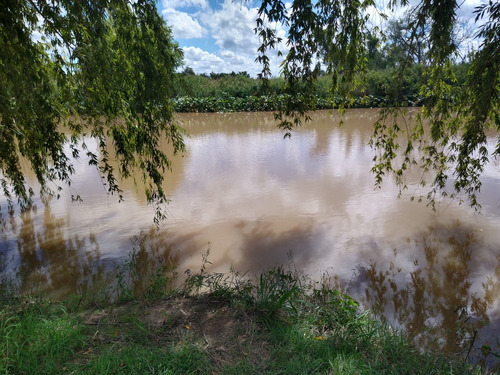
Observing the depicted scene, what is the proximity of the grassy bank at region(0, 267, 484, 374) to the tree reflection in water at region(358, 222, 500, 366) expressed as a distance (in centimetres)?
54

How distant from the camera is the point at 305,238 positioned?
5.56 meters

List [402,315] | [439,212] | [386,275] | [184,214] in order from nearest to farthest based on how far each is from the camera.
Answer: [402,315], [386,275], [439,212], [184,214]

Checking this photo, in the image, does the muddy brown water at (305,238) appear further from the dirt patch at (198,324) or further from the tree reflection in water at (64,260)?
the dirt patch at (198,324)

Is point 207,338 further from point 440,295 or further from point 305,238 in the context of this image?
point 305,238

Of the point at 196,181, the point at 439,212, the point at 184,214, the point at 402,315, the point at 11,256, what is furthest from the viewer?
the point at 196,181

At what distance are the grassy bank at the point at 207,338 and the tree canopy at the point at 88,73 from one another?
6.17 ft

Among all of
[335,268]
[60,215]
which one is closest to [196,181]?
[60,215]

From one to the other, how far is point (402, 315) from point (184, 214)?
4176 mm

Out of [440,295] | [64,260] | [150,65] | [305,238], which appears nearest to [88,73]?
[150,65]

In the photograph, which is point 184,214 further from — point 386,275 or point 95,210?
point 386,275

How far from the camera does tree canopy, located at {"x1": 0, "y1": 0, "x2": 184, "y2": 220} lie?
3609mm

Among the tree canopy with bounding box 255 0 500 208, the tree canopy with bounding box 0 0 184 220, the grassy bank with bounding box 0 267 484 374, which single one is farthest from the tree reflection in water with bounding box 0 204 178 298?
the tree canopy with bounding box 255 0 500 208

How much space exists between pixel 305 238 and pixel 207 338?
10.0ft

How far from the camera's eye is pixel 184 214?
22.0ft
